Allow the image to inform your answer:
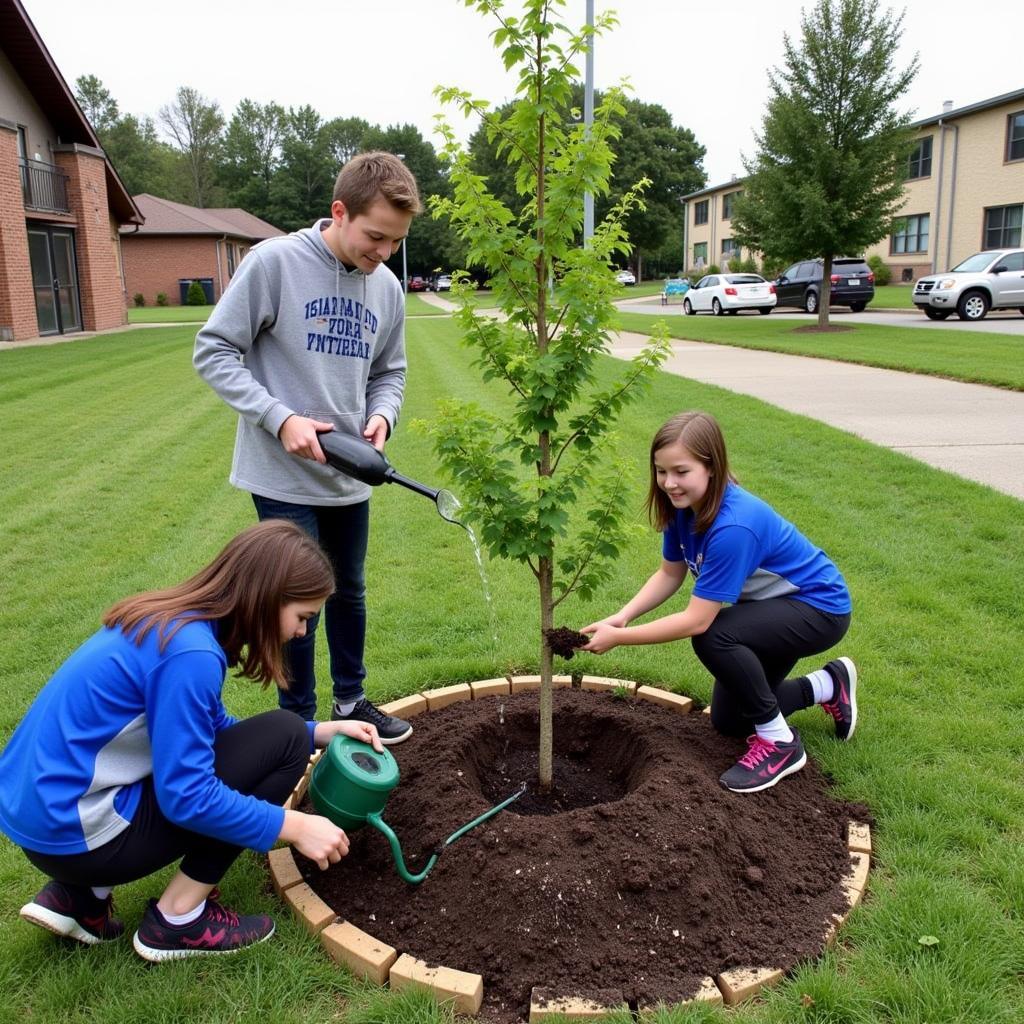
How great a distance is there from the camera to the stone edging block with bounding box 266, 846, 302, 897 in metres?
2.69

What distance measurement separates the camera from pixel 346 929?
2488 millimetres

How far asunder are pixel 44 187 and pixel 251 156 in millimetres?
64352

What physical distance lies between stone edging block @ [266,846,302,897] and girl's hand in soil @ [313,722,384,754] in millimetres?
354

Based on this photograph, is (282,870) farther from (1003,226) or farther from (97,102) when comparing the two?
(97,102)

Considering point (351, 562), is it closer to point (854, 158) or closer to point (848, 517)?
point (848, 517)

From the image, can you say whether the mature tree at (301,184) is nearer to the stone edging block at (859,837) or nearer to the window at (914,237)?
the window at (914,237)

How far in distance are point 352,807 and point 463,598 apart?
2482mm

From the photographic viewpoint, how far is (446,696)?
3.81 m

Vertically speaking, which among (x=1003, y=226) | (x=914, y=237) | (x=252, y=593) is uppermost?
(x=914, y=237)

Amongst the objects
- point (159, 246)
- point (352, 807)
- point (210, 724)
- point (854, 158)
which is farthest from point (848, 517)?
point (159, 246)

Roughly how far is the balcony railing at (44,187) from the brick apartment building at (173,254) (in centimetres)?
2533

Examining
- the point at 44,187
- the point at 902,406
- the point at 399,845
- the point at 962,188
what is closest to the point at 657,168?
the point at 962,188

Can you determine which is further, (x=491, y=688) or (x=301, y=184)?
(x=301, y=184)

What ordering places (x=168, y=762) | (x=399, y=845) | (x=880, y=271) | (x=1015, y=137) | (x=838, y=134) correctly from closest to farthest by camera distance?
(x=168, y=762)
(x=399, y=845)
(x=838, y=134)
(x=1015, y=137)
(x=880, y=271)
